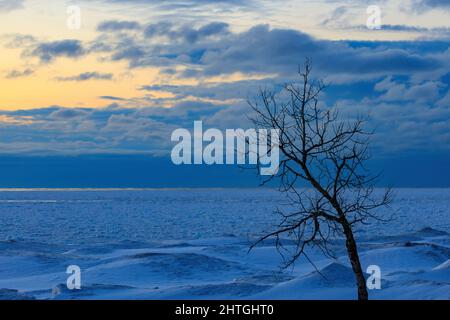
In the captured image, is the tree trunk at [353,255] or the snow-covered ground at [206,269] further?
the snow-covered ground at [206,269]

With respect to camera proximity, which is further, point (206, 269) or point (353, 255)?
point (206, 269)

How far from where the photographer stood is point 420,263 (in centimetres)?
3048

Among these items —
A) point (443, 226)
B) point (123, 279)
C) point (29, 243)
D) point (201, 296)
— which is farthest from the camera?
point (443, 226)

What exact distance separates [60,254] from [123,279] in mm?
7631

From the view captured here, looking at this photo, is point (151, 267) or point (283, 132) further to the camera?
point (151, 267)

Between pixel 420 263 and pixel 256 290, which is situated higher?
pixel 420 263

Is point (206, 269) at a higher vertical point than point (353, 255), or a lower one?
higher

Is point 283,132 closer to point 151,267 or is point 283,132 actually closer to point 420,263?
point 151,267

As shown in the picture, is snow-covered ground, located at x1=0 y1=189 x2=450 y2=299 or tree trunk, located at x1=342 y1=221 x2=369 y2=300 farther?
snow-covered ground, located at x1=0 y1=189 x2=450 y2=299

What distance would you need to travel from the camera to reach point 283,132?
13.0 metres
